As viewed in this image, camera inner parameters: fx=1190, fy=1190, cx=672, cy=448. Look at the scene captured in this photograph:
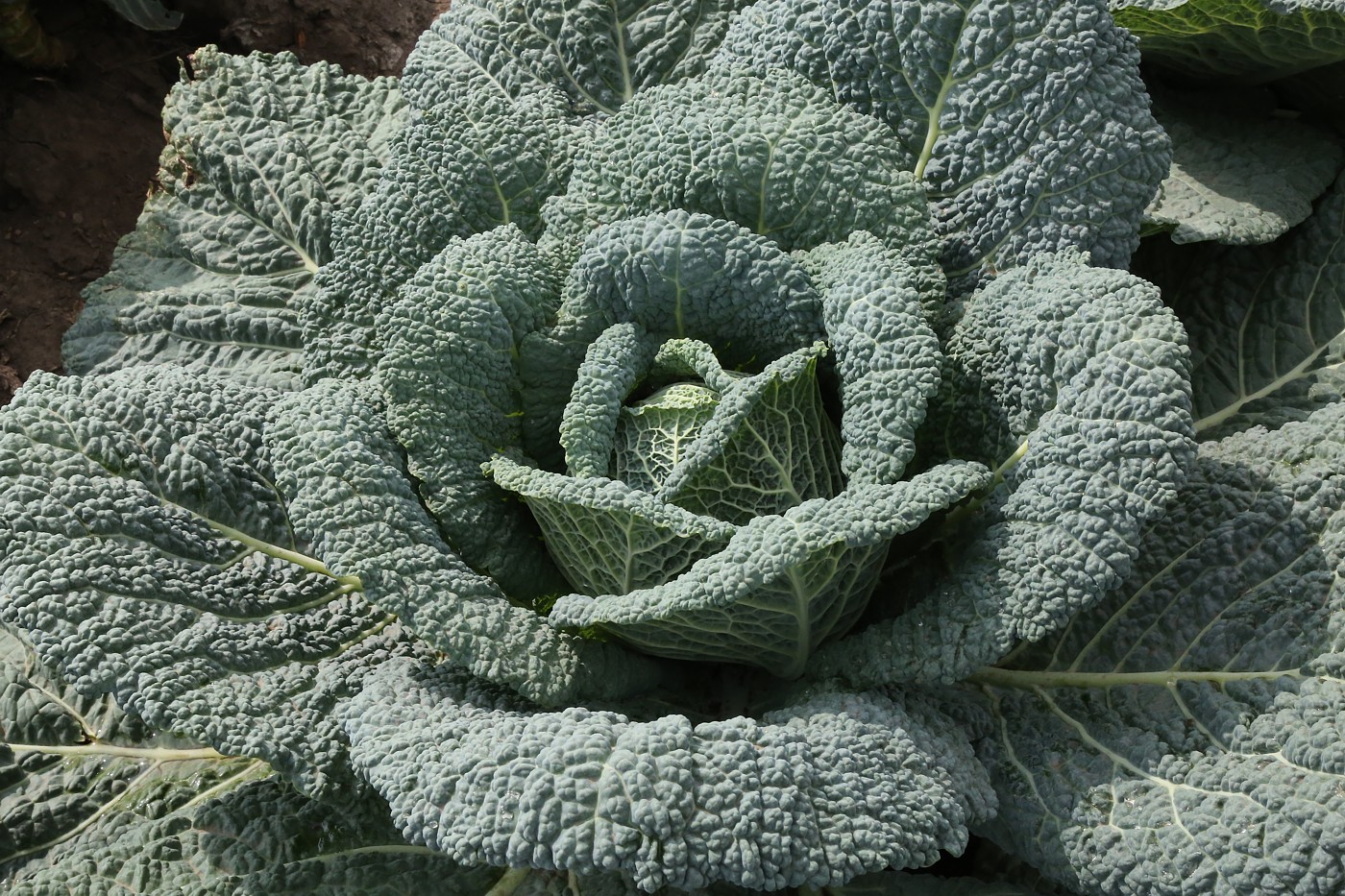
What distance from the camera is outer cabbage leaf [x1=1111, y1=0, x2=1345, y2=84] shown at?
109 inches

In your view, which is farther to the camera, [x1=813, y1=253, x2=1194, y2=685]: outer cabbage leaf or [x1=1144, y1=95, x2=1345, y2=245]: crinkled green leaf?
[x1=1144, y1=95, x2=1345, y2=245]: crinkled green leaf

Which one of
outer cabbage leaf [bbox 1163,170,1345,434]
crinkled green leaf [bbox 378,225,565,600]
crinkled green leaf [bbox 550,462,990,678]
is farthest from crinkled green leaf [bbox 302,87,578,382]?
outer cabbage leaf [bbox 1163,170,1345,434]

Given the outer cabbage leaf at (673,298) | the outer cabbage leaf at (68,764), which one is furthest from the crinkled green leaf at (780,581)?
the outer cabbage leaf at (68,764)

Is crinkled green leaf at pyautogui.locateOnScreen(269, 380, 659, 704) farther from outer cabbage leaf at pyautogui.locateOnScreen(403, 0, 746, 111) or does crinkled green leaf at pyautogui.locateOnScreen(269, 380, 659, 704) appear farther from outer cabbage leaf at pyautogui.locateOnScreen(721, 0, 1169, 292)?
outer cabbage leaf at pyautogui.locateOnScreen(721, 0, 1169, 292)

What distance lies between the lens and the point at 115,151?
4.32 m

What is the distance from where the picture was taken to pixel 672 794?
1.92 m

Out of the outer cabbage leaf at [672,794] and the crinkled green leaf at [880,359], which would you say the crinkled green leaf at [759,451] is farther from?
the outer cabbage leaf at [672,794]

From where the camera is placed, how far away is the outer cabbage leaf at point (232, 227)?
3.18m

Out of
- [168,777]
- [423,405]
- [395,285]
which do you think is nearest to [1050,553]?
[423,405]

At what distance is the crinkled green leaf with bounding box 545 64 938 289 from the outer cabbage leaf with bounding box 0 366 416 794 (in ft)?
3.07

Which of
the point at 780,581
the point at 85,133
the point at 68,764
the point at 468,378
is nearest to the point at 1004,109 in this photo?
the point at 780,581

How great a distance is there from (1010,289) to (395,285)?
4.59 feet

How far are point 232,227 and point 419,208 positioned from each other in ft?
2.49

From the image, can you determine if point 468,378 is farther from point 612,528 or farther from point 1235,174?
point 1235,174
